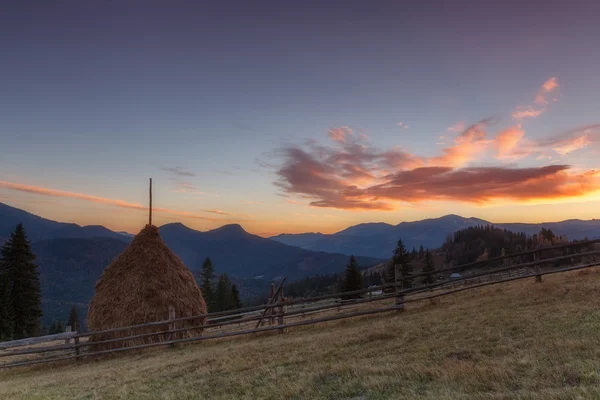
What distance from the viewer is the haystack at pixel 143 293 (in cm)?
1720

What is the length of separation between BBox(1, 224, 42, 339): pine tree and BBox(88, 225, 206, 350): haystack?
927 inches

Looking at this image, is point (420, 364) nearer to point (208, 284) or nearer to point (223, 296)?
point (208, 284)

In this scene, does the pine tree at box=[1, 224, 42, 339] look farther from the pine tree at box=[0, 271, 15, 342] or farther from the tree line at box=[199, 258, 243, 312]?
the tree line at box=[199, 258, 243, 312]

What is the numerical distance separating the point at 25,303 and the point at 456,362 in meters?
41.5

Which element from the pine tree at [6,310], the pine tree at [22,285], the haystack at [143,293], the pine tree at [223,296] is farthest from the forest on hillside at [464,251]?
the haystack at [143,293]

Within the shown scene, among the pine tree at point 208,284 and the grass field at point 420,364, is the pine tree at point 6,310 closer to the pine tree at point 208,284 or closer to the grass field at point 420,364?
the pine tree at point 208,284

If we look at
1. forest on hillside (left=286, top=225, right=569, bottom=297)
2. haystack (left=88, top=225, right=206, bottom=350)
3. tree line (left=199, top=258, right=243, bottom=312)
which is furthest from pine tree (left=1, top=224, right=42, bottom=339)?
forest on hillside (left=286, top=225, right=569, bottom=297)

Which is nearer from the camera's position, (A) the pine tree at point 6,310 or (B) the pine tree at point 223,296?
(A) the pine tree at point 6,310

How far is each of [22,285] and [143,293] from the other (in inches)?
1036

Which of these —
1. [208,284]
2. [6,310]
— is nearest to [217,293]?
[208,284]

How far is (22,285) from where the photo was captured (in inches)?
1405

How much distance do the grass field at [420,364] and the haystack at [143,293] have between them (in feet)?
18.0

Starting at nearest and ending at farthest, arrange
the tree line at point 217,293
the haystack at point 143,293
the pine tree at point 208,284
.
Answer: the haystack at point 143,293 < the pine tree at point 208,284 < the tree line at point 217,293

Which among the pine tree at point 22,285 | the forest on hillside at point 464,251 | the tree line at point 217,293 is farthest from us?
the forest on hillside at point 464,251
